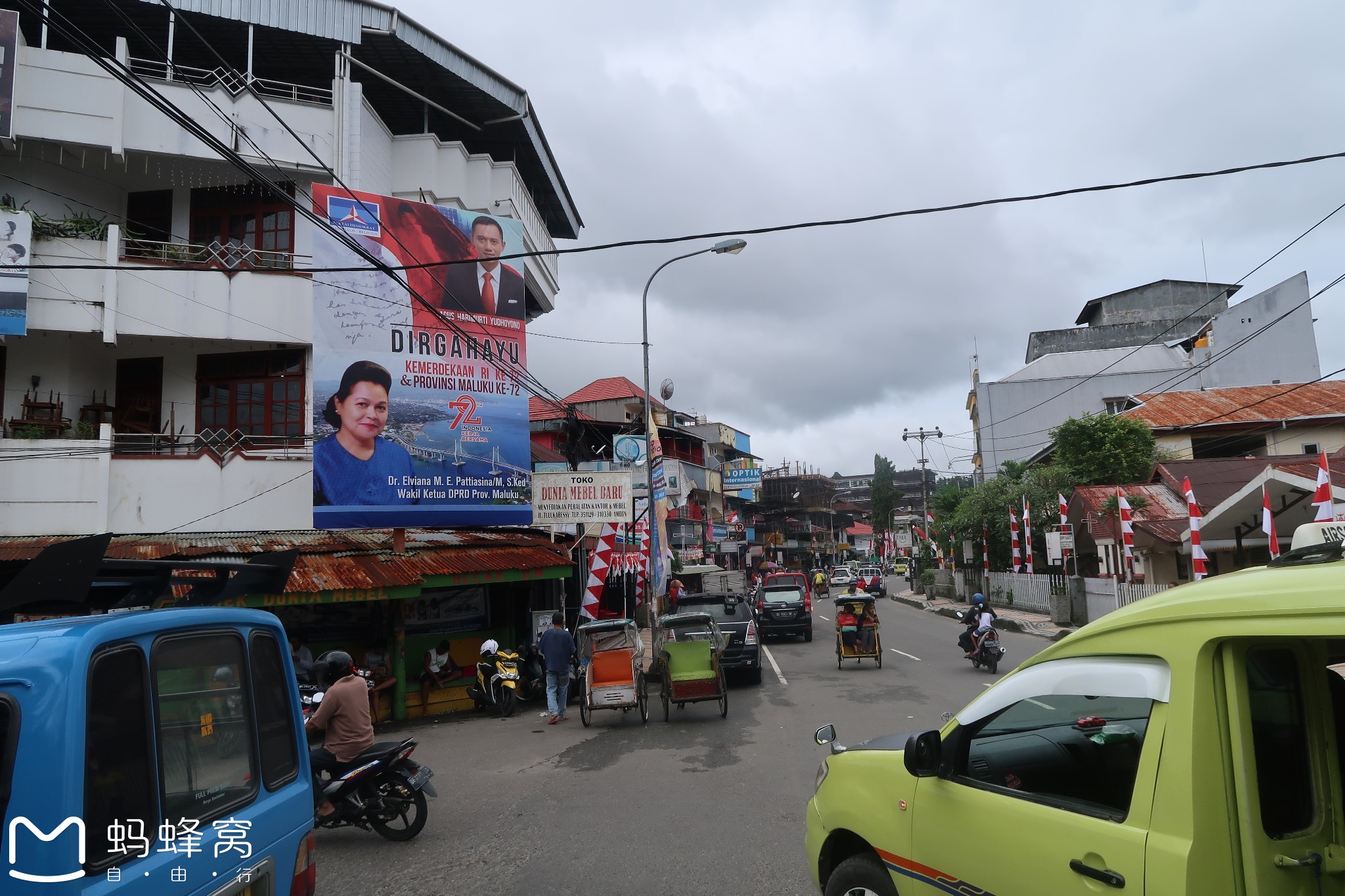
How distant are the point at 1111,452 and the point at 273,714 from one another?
3444cm

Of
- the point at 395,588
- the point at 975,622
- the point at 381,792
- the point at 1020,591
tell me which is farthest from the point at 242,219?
the point at 1020,591

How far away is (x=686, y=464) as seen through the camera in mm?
50625

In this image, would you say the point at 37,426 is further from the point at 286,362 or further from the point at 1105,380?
the point at 1105,380

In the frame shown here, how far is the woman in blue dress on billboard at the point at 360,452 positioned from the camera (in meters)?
17.6

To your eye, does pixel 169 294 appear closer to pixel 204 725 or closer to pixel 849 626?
pixel 849 626

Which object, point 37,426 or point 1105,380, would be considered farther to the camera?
point 1105,380

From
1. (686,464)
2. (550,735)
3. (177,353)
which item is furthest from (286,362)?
(686,464)

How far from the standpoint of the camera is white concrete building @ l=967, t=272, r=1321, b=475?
41.8m

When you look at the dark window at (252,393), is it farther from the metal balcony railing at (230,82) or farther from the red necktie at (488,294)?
the metal balcony railing at (230,82)

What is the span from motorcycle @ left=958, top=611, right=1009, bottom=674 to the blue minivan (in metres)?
15.0

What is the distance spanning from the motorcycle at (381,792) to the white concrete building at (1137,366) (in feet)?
132

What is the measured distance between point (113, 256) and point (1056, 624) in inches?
1037

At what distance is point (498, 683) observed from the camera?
48.8 feet

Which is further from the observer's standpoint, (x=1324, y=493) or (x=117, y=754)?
(x=1324, y=493)
